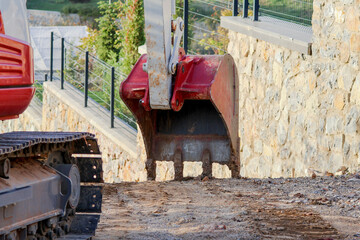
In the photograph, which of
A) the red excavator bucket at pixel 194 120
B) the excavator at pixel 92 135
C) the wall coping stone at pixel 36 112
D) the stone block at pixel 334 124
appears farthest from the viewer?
the wall coping stone at pixel 36 112

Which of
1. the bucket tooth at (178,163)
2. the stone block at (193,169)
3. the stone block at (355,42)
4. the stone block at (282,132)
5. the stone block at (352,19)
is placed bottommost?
the stone block at (193,169)

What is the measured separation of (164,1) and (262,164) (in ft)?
12.1

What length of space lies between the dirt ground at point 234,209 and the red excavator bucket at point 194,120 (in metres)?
0.30

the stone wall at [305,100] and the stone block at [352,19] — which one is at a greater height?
the stone block at [352,19]

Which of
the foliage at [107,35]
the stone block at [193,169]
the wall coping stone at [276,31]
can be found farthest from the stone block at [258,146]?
the foliage at [107,35]

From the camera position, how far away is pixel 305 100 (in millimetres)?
9047

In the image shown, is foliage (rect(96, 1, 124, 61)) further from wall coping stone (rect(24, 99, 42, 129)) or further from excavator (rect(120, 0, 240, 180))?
excavator (rect(120, 0, 240, 180))

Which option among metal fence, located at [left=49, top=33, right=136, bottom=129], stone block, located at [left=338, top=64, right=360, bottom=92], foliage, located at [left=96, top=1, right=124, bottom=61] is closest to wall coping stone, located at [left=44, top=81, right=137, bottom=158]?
metal fence, located at [left=49, top=33, right=136, bottom=129]

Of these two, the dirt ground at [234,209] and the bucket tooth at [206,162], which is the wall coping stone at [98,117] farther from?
the dirt ground at [234,209]

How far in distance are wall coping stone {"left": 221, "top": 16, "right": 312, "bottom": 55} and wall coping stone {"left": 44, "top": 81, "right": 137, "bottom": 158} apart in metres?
2.32

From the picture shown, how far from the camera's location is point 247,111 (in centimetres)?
1080

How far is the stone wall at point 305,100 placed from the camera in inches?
315

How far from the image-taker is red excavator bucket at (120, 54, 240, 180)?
24.6 feet

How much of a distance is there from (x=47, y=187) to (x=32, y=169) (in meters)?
0.15
